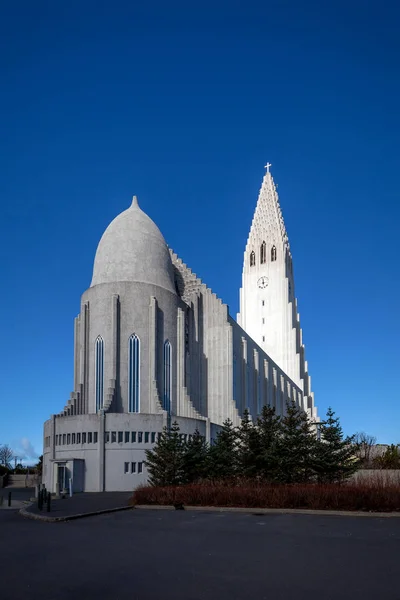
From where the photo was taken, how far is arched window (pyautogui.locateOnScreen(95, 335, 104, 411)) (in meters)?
55.2

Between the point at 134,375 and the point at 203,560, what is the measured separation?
4416 cm

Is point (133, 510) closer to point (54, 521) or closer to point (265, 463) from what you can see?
point (54, 521)

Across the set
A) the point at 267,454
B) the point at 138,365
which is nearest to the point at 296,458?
the point at 267,454

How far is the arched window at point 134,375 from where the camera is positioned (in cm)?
5500

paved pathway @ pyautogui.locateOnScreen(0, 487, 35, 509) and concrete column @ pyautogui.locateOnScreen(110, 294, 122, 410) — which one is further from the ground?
concrete column @ pyautogui.locateOnScreen(110, 294, 122, 410)

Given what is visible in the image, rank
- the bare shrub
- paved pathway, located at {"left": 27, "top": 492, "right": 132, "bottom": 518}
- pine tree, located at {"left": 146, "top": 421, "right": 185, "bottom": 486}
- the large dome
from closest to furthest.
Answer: the bare shrub → paved pathway, located at {"left": 27, "top": 492, "right": 132, "bottom": 518} → pine tree, located at {"left": 146, "top": 421, "right": 185, "bottom": 486} → the large dome

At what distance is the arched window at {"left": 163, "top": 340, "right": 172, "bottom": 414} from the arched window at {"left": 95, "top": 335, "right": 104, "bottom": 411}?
5.81 meters

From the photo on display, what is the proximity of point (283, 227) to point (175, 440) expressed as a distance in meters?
86.3

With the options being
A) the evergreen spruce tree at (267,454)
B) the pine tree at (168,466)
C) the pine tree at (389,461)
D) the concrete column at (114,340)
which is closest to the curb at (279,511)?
the pine tree at (168,466)

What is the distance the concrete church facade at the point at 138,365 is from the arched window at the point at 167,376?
3.7 inches

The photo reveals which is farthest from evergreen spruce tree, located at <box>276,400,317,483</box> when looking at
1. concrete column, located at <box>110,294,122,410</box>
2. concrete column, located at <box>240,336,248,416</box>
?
concrete column, located at <box>240,336,248,416</box>

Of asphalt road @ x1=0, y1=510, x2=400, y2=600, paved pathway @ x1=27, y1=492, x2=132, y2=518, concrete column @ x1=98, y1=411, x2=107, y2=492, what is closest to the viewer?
asphalt road @ x1=0, y1=510, x2=400, y2=600

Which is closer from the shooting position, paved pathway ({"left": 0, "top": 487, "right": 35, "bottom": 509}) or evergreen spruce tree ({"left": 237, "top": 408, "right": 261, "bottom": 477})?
evergreen spruce tree ({"left": 237, "top": 408, "right": 261, "bottom": 477})

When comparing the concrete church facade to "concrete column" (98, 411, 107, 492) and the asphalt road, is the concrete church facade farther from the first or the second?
the asphalt road
